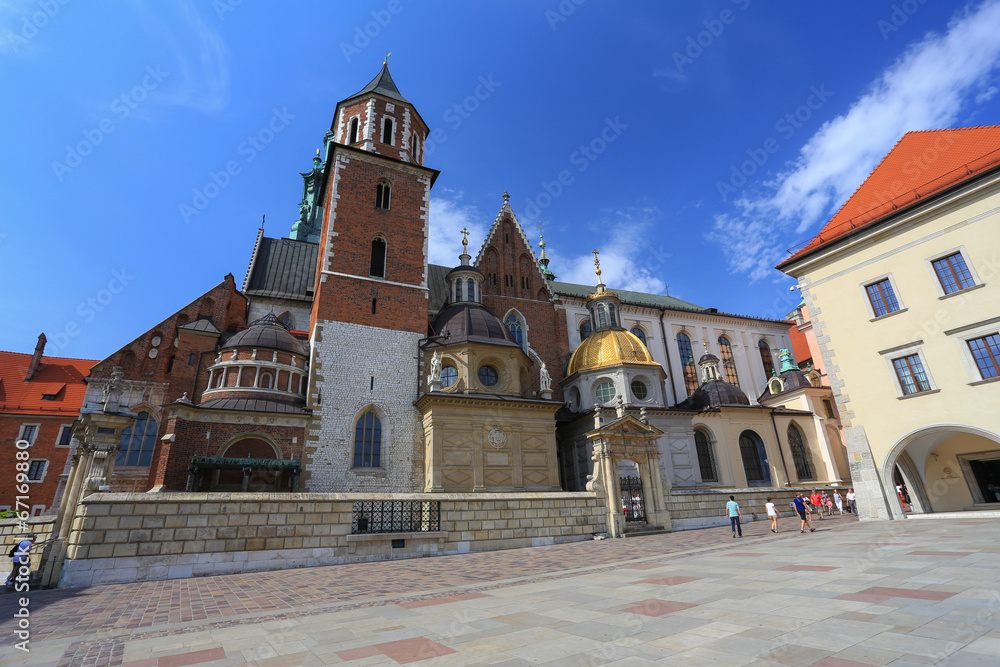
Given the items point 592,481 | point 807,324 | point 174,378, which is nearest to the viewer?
point 592,481

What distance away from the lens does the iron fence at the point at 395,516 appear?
13320mm

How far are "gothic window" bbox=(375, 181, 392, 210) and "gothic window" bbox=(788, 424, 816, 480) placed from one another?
1142 inches

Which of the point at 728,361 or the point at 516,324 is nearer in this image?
the point at 516,324

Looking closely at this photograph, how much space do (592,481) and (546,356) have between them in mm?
13262

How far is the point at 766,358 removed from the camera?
3988 cm

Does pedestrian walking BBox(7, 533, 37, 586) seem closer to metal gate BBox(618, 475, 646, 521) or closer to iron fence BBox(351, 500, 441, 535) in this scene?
iron fence BBox(351, 500, 441, 535)

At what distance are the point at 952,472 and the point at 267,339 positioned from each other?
97.3 feet

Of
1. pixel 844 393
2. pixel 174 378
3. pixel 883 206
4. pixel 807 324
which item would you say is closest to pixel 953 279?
pixel 883 206

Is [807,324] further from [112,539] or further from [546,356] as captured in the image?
[112,539]

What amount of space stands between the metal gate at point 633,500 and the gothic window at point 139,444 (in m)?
21.0

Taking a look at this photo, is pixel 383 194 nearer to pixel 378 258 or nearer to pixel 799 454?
pixel 378 258

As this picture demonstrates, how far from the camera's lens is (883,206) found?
18.6m

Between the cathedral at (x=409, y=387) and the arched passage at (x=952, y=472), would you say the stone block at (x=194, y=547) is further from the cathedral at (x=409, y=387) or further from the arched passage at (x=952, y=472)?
the arched passage at (x=952, y=472)

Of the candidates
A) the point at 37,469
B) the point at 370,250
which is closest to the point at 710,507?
the point at 370,250
